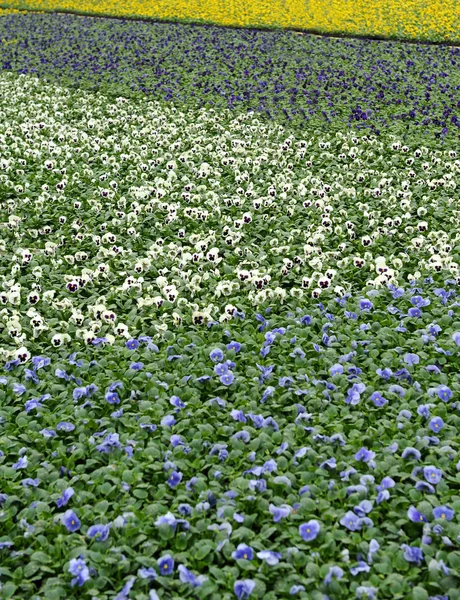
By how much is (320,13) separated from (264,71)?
6831 mm

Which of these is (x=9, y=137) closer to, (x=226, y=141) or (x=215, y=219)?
(x=226, y=141)

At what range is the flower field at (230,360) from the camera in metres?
3.18

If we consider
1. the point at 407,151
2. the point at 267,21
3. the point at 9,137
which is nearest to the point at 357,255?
the point at 407,151

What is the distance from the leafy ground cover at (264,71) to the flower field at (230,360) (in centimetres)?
60

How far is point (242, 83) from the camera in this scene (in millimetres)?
12367

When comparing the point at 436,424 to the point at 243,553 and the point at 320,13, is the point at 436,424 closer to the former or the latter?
the point at 243,553

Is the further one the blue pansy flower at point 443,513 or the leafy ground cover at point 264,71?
the leafy ground cover at point 264,71

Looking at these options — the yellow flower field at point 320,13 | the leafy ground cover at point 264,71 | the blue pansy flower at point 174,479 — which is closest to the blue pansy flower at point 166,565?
the blue pansy flower at point 174,479

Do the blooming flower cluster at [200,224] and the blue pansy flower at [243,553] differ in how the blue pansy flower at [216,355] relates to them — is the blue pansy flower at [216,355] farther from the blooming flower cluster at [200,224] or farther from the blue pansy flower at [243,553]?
the blue pansy flower at [243,553]

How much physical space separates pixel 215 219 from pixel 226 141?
2756mm

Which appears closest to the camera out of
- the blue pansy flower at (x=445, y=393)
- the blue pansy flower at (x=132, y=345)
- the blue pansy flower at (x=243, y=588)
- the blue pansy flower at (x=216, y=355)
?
the blue pansy flower at (x=243, y=588)

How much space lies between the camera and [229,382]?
14.1 feet

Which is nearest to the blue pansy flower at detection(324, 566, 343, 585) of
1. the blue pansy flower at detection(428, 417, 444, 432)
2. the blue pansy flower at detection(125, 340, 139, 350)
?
the blue pansy flower at detection(428, 417, 444, 432)

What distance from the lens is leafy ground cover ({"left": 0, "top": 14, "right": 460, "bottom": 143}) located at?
10.6 m
